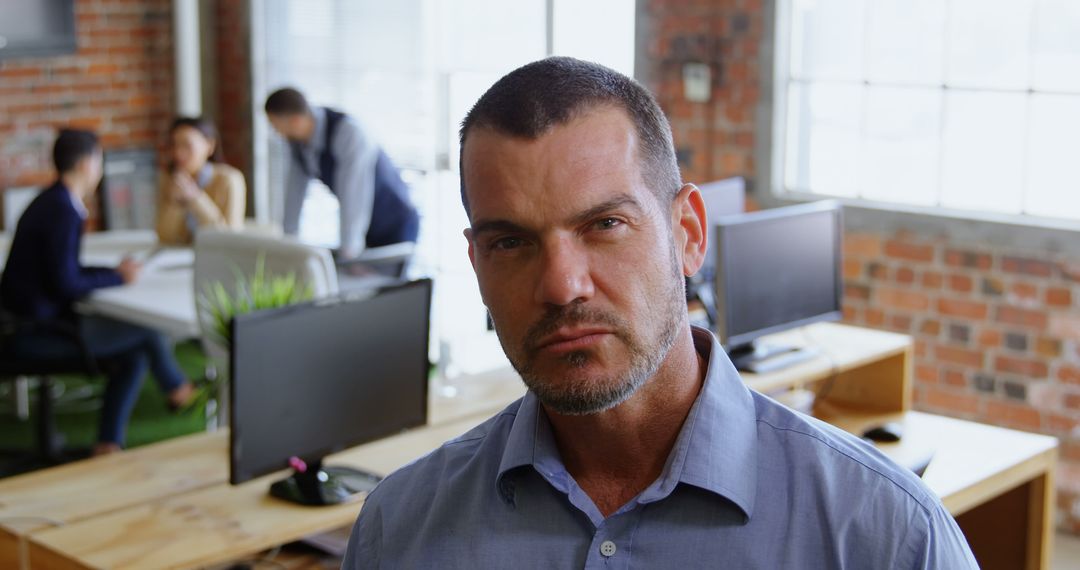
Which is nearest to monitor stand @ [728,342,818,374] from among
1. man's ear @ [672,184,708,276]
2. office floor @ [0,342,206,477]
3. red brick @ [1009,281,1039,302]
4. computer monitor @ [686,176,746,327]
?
computer monitor @ [686,176,746,327]

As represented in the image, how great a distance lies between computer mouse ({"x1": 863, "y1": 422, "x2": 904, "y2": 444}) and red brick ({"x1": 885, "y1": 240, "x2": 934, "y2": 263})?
1391 millimetres

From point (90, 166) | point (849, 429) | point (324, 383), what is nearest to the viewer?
point (324, 383)

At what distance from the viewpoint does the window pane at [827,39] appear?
16.4 ft

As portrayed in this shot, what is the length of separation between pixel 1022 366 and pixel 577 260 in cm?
381

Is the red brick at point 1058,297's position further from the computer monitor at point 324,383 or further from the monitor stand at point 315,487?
the monitor stand at point 315,487

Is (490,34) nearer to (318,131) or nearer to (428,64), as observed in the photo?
(428,64)

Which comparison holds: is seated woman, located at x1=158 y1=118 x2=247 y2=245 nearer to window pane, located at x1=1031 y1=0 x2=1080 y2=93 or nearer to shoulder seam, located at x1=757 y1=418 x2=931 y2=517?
window pane, located at x1=1031 y1=0 x2=1080 y2=93

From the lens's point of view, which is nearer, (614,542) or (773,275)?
(614,542)

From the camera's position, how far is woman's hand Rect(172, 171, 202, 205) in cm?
555

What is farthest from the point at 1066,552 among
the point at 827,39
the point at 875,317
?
the point at 827,39

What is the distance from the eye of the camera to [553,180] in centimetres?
124

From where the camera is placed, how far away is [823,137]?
16.9ft

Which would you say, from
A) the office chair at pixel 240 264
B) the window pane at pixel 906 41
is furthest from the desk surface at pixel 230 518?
the window pane at pixel 906 41

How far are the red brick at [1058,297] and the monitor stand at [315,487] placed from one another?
267 centimetres
